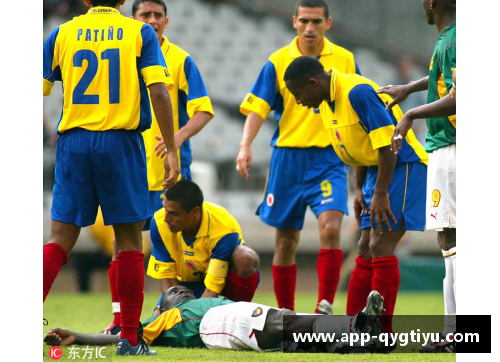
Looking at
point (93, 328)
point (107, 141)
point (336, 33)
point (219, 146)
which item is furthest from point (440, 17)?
point (336, 33)

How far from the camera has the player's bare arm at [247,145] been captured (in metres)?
4.75

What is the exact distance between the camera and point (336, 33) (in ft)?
46.1

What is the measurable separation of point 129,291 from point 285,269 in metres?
1.84

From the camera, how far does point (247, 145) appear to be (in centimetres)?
486

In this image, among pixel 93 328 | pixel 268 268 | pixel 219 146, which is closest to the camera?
pixel 93 328

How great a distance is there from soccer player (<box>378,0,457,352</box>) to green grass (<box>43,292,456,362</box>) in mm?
454

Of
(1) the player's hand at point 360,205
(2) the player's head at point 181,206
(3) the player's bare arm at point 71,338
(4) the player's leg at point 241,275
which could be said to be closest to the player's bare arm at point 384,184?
(1) the player's hand at point 360,205

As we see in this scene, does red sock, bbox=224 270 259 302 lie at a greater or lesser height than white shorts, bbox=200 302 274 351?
greater

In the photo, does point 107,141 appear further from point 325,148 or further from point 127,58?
point 325,148

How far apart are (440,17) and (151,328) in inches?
92.4

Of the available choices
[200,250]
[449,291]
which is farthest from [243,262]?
[449,291]

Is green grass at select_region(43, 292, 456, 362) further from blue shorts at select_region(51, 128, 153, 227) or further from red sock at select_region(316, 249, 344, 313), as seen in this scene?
red sock at select_region(316, 249, 344, 313)

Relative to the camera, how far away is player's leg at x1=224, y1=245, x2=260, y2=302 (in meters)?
4.37

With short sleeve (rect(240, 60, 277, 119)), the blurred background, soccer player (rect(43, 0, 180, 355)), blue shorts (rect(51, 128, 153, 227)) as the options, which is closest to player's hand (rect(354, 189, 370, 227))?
short sleeve (rect(240, 60, 277, 119))
